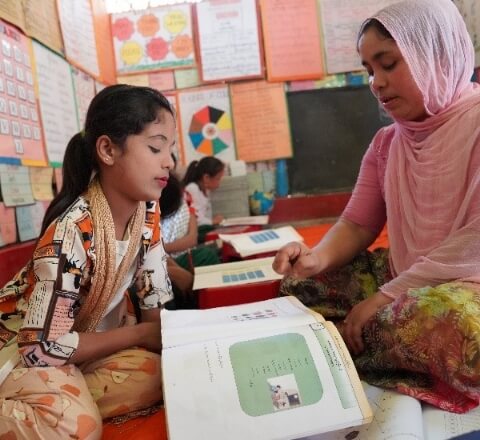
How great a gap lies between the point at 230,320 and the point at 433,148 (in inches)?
22.7

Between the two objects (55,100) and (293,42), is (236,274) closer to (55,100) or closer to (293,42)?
(55,100)

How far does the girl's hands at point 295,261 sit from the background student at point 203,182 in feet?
5.12

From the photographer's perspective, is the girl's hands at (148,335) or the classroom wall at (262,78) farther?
the classroom wall at (262,78)

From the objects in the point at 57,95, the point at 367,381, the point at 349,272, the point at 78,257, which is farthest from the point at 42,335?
the point at 57,95

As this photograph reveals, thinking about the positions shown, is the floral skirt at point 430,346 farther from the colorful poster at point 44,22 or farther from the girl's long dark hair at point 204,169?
the girl's long dark hair at point 204,169

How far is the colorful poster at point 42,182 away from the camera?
1660mm

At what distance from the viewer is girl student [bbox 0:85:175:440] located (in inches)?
29.4

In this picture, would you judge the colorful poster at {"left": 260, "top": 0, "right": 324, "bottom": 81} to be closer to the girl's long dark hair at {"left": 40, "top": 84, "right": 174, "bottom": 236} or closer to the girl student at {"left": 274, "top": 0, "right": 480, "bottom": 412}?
the girl student at {"left": 274, "top": 0, "right": 480, "bottom": 412}

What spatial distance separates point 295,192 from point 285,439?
2.56 meters

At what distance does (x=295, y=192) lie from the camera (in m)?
3.07

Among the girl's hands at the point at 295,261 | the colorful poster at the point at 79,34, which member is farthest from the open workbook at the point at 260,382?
the colorful poster at the point at 79,34

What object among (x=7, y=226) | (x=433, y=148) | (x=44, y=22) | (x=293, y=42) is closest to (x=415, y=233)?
(x=433, y=148)

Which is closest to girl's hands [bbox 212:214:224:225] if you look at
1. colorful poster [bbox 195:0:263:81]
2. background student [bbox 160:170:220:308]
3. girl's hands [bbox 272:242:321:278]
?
background student [bbox 160:170:220:308]

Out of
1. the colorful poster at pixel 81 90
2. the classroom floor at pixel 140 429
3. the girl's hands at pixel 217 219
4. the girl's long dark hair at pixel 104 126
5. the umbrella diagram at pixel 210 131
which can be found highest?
the colorful poster at pixel 81 90
